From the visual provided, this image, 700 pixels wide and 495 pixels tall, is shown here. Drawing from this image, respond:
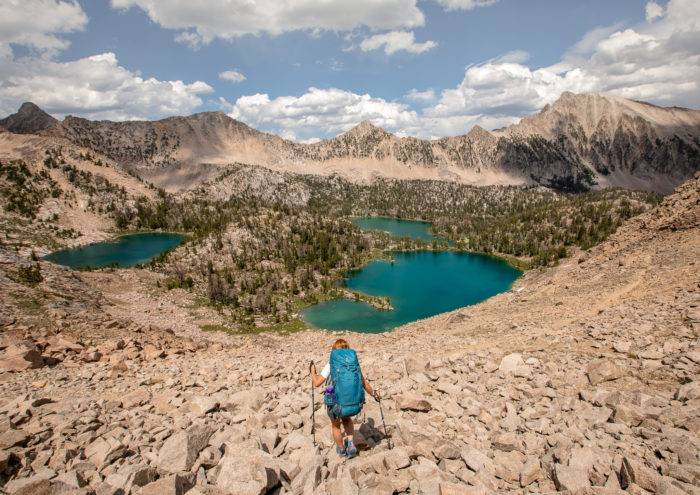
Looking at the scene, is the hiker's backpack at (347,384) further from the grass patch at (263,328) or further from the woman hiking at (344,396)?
the grass patch at (263,328)

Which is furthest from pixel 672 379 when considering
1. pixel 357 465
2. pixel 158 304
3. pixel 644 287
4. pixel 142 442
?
pixel 158 304

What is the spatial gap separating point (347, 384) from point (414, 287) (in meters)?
92.0

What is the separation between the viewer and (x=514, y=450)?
32.4ft

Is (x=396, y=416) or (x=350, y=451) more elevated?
(x=350, y=451)

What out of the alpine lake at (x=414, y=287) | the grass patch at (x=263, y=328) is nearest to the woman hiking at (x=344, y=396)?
the grass patch at (x=263, y=328)

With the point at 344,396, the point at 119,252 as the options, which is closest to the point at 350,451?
the point at 344,396

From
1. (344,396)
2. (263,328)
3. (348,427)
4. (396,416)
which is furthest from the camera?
(263,328)

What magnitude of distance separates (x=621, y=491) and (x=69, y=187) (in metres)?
201

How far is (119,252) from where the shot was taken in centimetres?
12638

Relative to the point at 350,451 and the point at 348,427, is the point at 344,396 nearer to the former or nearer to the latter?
the point at 348,427

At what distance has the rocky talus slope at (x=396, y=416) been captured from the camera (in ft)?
27.2

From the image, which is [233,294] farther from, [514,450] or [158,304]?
[514,450]

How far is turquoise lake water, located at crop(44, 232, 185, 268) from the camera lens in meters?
111

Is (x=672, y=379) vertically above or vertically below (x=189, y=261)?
above
